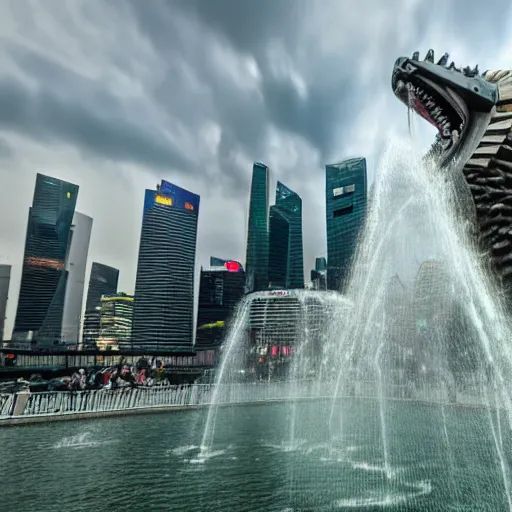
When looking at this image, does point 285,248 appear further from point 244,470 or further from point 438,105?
point 438,105

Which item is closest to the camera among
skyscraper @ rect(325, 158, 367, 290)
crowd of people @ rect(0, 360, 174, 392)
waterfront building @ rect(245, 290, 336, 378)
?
crowd of people @ rect(0, 360, 174, 392)

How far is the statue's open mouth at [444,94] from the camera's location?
23.2 feet

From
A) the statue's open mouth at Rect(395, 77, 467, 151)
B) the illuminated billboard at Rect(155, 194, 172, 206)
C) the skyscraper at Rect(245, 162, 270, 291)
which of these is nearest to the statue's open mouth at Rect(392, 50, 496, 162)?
the statue's open mouth at Rect(395, 77, 467, 151)

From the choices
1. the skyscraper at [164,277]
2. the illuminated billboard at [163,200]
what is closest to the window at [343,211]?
the skyscraper at [164,277]

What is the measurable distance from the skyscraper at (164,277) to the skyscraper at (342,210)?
51.9 m

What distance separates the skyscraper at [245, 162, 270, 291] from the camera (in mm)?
161000

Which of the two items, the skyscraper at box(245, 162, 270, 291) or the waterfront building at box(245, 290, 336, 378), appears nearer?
the waterfront building at box(245, 290, 336, 378)

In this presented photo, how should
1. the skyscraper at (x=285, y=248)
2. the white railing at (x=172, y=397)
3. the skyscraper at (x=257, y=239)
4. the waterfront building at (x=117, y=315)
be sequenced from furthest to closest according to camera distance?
the waterfront building at (x=117, y=315)
the skyscraper at (x=257, y=239)
the skyscraper at (x=285, y=248)
the white railing at (x=172, y=397)

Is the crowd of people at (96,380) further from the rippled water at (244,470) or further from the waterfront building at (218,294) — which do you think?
the waterfront building at (218,294)

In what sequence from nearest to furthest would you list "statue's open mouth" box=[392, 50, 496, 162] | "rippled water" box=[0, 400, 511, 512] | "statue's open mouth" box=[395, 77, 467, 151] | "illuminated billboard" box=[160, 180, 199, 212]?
"statue's open mouth" box=[392, 50, 496, 162] → "statue's open mouth" box=[395, 77, 467, 151] → "rippled water" box=[0, 400, 511, 512] → "illuminated billboard" box=[160, 180, 199, 212]

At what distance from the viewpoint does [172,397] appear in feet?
104

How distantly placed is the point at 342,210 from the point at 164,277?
70.4 metres

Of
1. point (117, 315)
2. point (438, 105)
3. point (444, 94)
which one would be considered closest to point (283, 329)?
point (438, 105)

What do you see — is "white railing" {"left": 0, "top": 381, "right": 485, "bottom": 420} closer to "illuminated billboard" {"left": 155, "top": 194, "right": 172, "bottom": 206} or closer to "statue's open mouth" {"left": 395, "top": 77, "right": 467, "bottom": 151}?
"statue's open mouth" {"left": 395, "top": 77, "right": 467, "bottom": 151}
